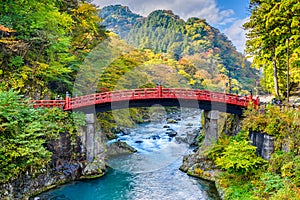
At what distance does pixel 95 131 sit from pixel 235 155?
11.3 meters

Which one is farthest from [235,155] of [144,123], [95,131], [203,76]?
[203,76]

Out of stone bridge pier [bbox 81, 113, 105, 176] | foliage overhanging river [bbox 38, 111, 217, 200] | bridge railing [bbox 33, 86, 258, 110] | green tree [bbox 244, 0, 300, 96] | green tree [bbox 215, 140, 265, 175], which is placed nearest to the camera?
green tree [bbox 215, 140, 265, 175]

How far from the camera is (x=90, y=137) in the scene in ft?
70.6

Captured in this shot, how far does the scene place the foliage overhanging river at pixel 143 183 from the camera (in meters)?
17.6

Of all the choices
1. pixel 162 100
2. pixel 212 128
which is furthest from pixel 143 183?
pixel 212 128

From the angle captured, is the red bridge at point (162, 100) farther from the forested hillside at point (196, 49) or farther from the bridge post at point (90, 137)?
the forested hillside at point (196, 49)

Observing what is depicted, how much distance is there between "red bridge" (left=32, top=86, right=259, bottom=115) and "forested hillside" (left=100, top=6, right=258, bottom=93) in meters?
38.0

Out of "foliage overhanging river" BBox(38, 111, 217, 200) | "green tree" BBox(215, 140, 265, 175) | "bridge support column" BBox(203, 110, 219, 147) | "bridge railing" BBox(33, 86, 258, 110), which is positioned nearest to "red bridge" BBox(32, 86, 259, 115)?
"bridge railing" BBox(33, 86, 258, 110)

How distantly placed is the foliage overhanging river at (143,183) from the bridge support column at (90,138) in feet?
6.33

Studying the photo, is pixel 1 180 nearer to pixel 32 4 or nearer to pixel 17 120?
pixel 17 120

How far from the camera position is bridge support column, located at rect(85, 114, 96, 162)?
21.2 meters

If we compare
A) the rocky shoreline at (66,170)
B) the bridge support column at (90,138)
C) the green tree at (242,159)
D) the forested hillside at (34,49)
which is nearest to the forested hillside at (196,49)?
the forested hillside at (34,49)

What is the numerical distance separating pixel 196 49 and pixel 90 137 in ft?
238

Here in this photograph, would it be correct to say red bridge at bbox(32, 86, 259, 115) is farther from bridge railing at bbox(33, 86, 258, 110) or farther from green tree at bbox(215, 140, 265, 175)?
green tree at bbox(215, 140, 265, 175)
